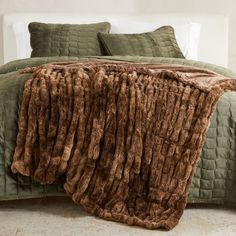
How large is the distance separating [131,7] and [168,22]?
1.47 feet

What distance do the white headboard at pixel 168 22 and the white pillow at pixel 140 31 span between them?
0.24 feet

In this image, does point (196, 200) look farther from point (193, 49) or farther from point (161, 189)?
point (193, 49)

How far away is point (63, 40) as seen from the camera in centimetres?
326

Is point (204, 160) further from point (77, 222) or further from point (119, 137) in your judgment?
point (77, 222)

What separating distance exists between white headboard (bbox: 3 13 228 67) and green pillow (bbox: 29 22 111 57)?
408mm

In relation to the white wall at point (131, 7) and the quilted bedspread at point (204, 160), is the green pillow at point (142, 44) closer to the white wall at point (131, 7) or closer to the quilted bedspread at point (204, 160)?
the white wall at point (131, 7)

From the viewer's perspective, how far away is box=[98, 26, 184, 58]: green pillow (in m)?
3.14

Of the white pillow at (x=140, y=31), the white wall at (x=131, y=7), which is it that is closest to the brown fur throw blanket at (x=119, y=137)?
the white pillow at (x=140, y=31)

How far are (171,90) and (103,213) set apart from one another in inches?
21.3

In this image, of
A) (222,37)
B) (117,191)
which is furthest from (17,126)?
(222,37)

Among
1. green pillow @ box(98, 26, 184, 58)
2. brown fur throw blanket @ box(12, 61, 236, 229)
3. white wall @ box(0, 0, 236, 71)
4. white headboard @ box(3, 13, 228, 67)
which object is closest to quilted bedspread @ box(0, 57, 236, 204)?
brown fur throw blanket @ box(12, 61, 236, 229)

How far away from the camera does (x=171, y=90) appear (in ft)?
6.41

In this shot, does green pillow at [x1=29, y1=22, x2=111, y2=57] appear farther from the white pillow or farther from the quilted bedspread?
the quilted bedspread

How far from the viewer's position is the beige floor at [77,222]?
1.85 meters
